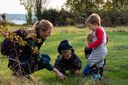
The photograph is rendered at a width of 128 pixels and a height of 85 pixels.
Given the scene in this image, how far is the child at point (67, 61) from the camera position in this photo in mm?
9312

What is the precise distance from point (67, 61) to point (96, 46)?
97 cm

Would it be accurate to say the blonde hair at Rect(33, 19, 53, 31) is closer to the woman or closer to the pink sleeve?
the woman

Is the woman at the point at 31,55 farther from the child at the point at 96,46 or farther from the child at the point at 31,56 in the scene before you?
the child at the point at 96,46

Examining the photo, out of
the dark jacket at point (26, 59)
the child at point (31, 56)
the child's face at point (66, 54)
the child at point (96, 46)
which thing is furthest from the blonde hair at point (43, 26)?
the child's face at point (66, 54)

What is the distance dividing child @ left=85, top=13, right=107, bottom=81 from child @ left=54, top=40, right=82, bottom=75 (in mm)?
425

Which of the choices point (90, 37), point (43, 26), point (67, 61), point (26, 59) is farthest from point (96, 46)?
point (26, 59)

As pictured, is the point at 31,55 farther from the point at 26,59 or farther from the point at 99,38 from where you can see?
the point at 99,38

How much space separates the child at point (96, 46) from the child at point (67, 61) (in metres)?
0.43

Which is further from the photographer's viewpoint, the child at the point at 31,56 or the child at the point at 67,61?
the child at the point at 67,61

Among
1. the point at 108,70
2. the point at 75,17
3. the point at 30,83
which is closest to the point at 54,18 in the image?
the point at 75,17

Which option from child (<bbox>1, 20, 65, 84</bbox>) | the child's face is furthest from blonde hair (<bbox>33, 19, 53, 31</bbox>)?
the child's face

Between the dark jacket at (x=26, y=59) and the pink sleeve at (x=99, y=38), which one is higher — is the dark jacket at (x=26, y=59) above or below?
below

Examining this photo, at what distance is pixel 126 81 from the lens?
9.07 meters

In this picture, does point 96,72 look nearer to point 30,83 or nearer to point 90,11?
point 30,83
